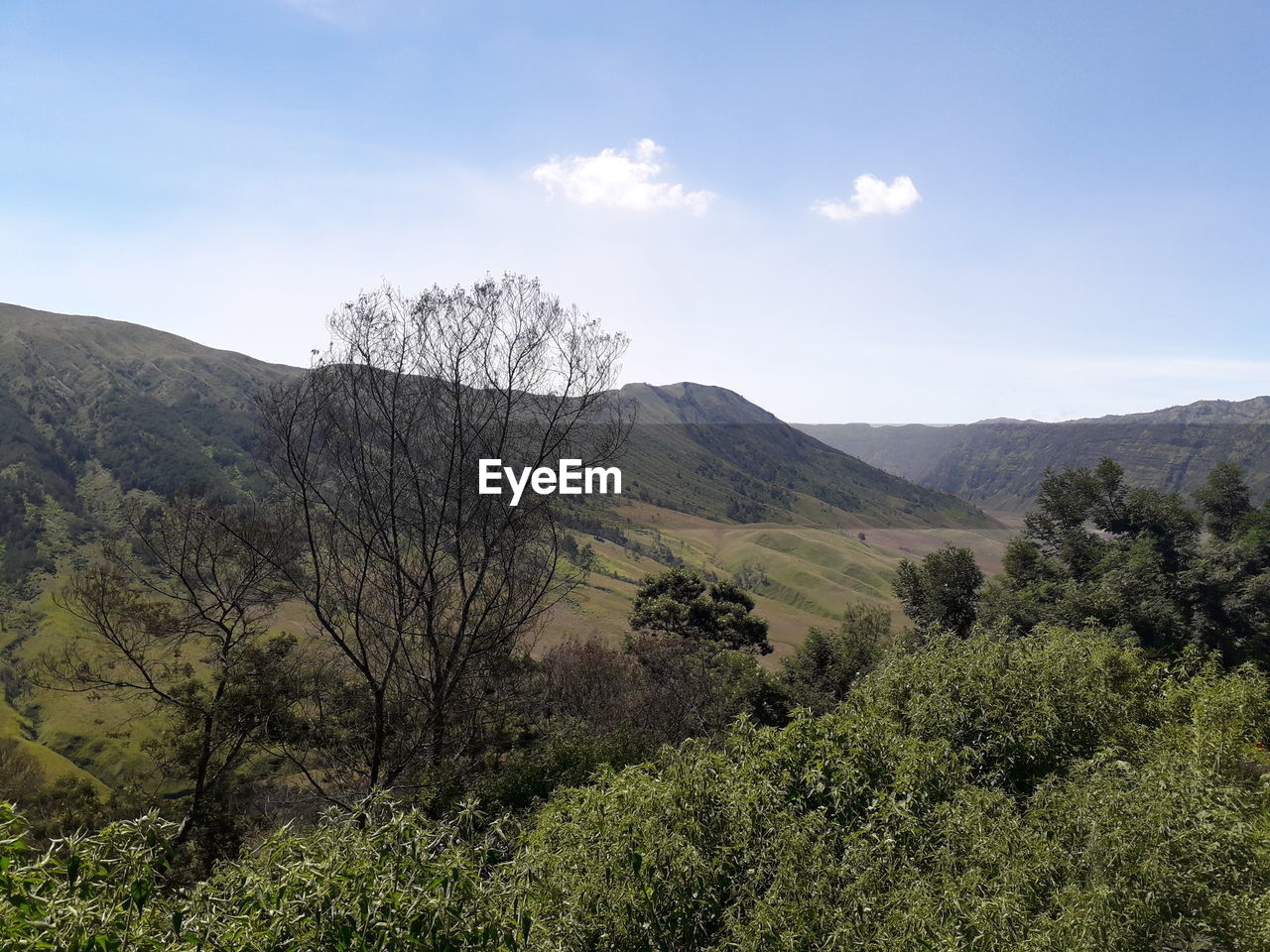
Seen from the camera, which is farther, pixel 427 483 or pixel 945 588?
pixel 945 588

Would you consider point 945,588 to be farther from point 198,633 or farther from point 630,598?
point 630,598

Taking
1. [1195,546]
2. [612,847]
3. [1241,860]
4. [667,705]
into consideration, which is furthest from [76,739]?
[1195,546]

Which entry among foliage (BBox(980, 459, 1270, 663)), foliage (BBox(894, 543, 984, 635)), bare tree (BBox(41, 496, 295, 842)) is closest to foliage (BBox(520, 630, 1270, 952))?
bare tree (BBox(41, 496, 295, 842))

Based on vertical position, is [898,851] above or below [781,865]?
below

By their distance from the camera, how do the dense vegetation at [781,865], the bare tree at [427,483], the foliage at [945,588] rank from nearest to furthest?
1. the dense vegetation at [781,865]
2. the bare tree at [427,483]
3. the foliage at [945,588]

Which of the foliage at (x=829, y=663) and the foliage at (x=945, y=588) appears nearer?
the foliage at (x=829, y=663)

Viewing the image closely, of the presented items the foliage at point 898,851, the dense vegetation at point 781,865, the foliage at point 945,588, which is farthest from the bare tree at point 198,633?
the foliage at point 945,588

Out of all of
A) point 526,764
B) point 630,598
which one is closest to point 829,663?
point 526,764

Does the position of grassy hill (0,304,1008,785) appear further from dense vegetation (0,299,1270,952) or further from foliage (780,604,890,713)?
dense vegetation (0,299,1270,952)

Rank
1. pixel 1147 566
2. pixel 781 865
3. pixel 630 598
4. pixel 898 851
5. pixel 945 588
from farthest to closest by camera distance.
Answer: pixel 630 598
pixel 945 588
pixel 1147 566
pixel 898 851
pixel 781 865

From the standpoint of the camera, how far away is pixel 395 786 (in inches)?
665

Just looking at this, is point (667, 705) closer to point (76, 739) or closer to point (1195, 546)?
point (1195, 546)

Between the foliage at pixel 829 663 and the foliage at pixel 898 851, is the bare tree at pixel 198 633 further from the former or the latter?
the foliage at pixel 829 663

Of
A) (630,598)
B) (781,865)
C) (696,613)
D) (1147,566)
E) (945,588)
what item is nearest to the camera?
(781,865)
